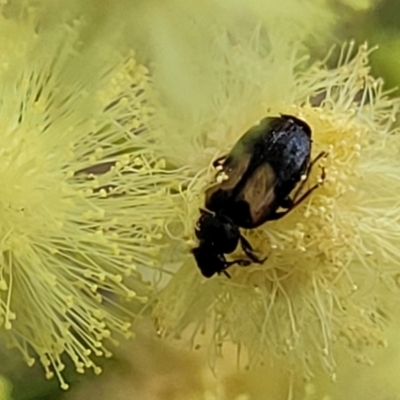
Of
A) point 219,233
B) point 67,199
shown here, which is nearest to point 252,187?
point 219,233

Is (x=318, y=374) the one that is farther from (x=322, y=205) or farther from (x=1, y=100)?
(x=1, y=100)

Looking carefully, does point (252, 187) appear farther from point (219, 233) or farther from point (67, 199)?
point (67, 199)

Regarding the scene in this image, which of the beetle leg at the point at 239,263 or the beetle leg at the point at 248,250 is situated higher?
the beetle leg at the point at 248,250

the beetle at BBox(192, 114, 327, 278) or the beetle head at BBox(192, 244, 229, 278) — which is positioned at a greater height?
the beetle at BBox(192, 114, 327, 278)
